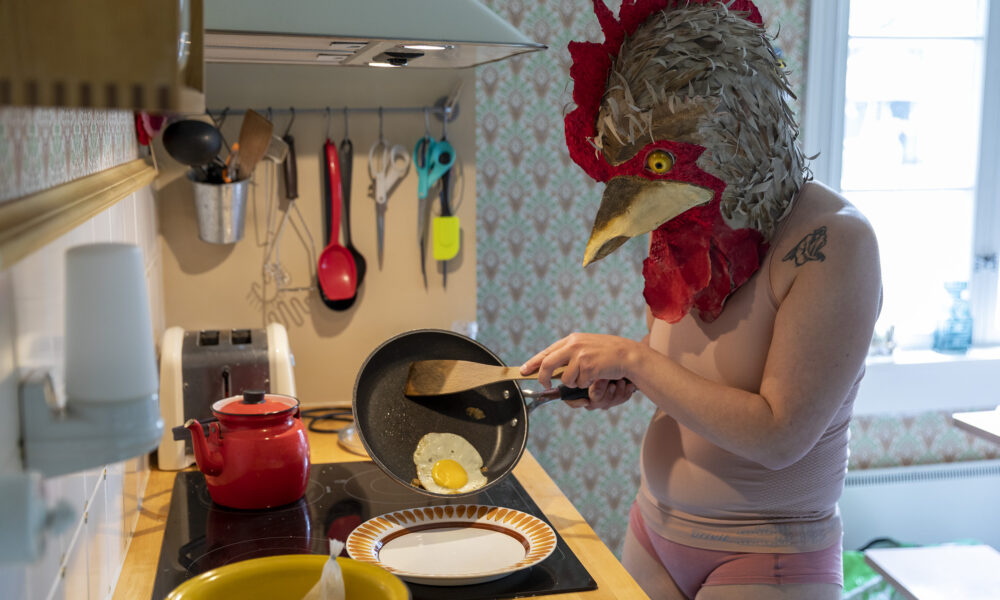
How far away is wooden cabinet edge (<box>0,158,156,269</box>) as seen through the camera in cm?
52

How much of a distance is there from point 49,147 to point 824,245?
865 millimetres

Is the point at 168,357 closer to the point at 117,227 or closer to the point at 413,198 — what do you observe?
the point at 117,227

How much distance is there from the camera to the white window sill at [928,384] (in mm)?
2758

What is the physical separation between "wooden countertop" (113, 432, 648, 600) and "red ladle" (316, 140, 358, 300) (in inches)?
15.8

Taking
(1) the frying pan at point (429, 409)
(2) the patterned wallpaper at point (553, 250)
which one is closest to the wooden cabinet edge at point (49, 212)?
(1) the frying pan at point (429, 409)

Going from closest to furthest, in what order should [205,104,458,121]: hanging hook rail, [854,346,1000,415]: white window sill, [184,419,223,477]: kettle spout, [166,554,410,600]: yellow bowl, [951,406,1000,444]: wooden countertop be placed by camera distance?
1. [166,554,410,600]: yellow bowl
2. [184,419,223,477]: kettle spout
3. [205,104,458,121]: hanging hook rail
4. [951,406,1000,444]: wooden countertop
5. [854,346,1000,415]: white window sill

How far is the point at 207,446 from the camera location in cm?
132

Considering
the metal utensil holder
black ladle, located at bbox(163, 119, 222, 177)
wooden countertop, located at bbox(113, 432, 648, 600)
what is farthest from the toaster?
black ladle, located at bbox(163, 119, 222, 177)

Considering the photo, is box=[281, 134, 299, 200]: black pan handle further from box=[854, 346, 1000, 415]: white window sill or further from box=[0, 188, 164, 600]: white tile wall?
box=[854, 346, 1000, 415]: white window sill

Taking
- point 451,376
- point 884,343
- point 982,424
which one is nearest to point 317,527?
point 451,376

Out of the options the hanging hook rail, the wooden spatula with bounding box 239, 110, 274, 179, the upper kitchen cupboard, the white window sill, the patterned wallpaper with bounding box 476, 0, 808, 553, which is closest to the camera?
the upper kitchen cupboard

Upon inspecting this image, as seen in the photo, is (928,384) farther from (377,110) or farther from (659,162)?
(659,162)

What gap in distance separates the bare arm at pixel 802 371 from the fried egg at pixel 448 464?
1.09ft

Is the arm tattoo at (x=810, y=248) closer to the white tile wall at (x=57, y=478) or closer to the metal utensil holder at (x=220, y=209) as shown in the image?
the white tile wall at (x=57, y=478)
